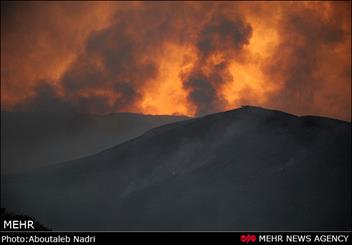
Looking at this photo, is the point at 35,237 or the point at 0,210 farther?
the point at 0,210

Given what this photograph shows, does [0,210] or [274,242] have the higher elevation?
[0,210]

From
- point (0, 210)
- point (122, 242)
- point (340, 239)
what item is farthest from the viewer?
point (0, 210)

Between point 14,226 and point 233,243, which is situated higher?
point 14,226

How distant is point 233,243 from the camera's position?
88.4 ft

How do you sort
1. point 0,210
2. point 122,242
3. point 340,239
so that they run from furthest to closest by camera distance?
point 0,210 → point 340,239 → point 122,242

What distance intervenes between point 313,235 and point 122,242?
1086cm

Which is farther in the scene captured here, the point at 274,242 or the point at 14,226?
the point at 14,226

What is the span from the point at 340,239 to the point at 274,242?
13.3 ft

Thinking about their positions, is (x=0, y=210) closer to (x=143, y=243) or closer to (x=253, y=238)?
(x=143, y=243)

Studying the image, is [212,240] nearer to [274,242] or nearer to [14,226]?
[274,242]

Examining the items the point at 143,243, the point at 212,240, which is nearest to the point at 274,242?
the point at 212,240

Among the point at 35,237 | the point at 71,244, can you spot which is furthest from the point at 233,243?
the point at 35,237

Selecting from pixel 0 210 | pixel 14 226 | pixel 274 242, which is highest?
pixel 0 210

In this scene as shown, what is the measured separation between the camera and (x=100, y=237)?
85.5 feet
